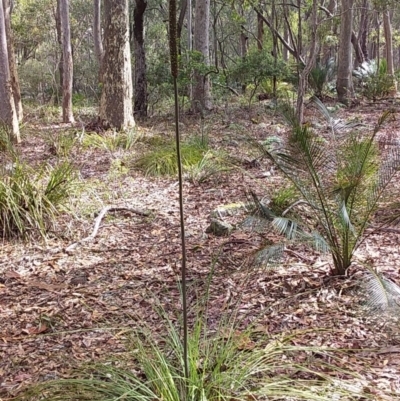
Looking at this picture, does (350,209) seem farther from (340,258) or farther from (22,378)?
(22,378)

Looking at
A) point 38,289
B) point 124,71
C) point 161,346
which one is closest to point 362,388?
point 161,346

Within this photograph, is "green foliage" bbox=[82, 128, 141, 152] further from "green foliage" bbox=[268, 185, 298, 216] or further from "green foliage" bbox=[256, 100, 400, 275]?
"green foliage" bbox=[256, 100, 400, 275]

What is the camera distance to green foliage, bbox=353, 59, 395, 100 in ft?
48.5

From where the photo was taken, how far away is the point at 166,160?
24.0 ft

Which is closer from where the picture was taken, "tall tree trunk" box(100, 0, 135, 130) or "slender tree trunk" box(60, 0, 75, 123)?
"tall tree trunk" box(100, 0, 135, 130)

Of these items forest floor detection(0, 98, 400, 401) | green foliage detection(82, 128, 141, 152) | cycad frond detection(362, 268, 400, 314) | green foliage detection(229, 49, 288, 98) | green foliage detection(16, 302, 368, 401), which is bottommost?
forest floor detection(0, 98, 400, 401)

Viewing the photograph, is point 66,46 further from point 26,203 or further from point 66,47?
point 26,203

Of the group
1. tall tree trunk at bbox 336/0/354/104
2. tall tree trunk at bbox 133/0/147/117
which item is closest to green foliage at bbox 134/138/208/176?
tall tree trunk at bbox 133/0/147/117

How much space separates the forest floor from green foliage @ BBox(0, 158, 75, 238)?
0.16 m

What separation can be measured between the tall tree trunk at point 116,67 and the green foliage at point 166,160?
6.76 feet

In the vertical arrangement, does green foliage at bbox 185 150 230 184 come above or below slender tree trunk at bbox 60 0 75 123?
below

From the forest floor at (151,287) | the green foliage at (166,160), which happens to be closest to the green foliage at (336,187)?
the forest floor at (151,287)

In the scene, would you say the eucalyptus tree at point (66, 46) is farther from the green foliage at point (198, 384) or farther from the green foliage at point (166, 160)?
the green foliage at point (198, 384)

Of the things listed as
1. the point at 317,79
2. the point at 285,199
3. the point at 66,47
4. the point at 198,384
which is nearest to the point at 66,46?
the point at 66,47
